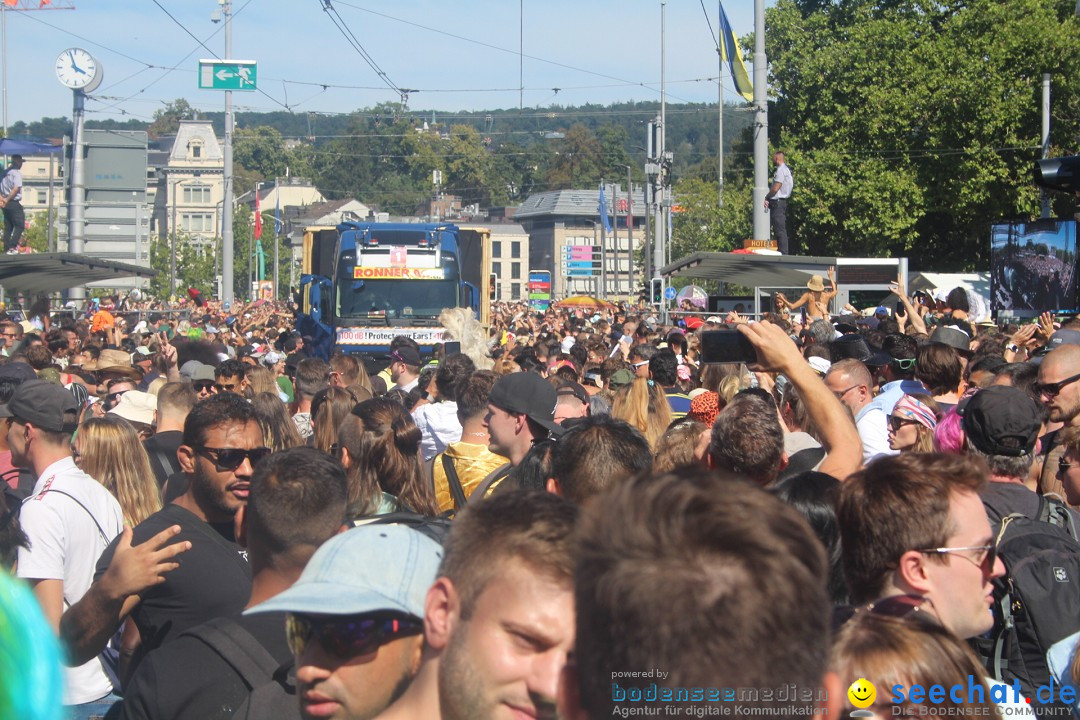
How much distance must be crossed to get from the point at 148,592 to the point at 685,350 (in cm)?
920

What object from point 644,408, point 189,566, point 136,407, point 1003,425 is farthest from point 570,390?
point 189,566

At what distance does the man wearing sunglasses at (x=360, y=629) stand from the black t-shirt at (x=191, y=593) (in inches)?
65.2

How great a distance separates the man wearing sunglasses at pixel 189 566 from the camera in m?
3.72

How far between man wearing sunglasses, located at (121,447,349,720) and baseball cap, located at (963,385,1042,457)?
2.43 metres

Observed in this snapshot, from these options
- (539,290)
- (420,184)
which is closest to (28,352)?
(539,290)

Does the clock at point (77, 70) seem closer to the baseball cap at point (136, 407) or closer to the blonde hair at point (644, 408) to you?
the baseball cap at point (136, 407)

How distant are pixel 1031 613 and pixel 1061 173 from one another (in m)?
2.39

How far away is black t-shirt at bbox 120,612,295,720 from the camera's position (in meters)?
3.04

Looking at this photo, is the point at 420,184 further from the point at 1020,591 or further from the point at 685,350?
the point at 1020,591

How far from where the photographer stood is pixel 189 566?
397 centimetres

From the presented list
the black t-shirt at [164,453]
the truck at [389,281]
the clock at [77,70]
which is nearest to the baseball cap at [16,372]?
the black t-shirt at [164,453]

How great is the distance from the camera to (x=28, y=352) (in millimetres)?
11531

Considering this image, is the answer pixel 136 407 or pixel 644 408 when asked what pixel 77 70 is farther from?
pixel 644 408

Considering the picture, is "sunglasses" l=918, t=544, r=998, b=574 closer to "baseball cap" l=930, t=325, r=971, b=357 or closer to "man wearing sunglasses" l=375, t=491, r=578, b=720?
"man wearing sunglasses" l=375, t=491, r=578, b=720
